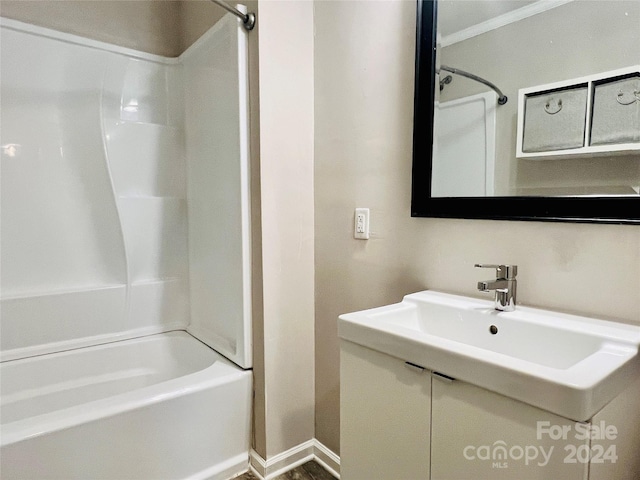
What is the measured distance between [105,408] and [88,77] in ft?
4.98

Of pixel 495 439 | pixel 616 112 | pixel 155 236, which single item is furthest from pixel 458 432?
pixel 155 236

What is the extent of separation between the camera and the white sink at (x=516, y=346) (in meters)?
0.68

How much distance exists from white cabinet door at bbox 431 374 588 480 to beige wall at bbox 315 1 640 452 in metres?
0.41

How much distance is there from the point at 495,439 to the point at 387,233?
793mm

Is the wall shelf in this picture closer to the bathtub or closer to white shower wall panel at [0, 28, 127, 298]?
the bathtub

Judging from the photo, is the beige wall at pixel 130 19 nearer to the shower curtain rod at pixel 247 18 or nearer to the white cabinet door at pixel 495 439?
the shower curtain rod at pixel 247 18

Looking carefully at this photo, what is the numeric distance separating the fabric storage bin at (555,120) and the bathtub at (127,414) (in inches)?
52.7

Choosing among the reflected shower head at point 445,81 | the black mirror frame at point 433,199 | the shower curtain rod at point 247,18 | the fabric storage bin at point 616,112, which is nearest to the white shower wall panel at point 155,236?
the shower curtain rod at point 247,18

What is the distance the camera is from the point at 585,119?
978mm

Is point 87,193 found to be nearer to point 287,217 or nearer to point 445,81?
point 287,217

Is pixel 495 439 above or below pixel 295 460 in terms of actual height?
above

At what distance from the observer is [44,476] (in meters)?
1.24

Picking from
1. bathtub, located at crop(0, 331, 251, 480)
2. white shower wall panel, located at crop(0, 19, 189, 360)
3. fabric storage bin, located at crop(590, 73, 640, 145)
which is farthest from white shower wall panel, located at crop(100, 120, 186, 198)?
fabric storage bin, located at crop(590, 73, 640, 145)

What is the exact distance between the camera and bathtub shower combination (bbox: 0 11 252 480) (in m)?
1.56
